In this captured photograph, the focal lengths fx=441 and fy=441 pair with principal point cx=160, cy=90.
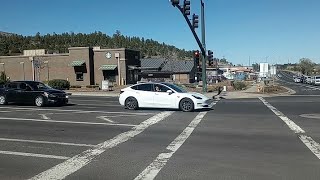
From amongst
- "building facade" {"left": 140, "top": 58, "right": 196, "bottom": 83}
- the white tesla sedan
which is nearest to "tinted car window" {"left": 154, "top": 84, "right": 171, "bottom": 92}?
the white tesla sedan

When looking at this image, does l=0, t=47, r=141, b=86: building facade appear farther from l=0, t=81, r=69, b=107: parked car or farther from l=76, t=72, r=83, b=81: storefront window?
l=0, t=81, r=69, b=107: parked car

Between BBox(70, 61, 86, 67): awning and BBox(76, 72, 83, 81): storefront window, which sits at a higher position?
BBox(70, 61, 86, 67): awning

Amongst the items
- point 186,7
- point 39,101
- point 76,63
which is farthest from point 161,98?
point 76,63

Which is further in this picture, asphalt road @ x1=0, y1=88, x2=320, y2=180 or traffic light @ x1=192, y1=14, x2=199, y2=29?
traffic light @ x1=192, y1=14, x2=199, y2=29

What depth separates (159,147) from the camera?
1113 cm

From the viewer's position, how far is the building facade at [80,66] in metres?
60.5

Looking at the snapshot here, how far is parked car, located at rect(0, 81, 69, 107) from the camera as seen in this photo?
2345 cm

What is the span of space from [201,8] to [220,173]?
30.9 metres

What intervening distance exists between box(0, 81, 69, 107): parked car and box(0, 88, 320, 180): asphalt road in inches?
196

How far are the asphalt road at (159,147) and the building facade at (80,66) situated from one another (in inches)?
1661

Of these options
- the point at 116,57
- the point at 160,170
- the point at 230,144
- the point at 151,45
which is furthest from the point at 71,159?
the point at 151,45

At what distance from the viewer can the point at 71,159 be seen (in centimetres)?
959

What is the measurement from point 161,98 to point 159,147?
33.5ft

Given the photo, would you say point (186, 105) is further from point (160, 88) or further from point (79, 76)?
point (79, 76)
